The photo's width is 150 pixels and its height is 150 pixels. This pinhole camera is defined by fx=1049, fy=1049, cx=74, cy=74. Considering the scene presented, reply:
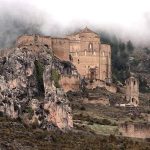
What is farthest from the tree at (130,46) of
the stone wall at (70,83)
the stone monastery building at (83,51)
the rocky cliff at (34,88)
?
the stone wall at (70,83)

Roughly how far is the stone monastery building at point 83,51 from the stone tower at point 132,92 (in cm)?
447

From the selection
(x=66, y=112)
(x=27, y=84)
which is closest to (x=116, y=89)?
(x=27, y=84)

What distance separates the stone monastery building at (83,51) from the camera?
5212 inches

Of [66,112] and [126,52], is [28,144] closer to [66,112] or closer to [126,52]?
[66,112]

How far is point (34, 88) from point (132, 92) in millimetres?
14964

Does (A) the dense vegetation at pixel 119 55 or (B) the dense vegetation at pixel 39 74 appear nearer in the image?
(B) the dense vegetation at pixel 39 74

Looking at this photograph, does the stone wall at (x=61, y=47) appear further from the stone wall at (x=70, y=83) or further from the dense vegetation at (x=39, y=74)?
the dense vegetation at (x=39, y=74)

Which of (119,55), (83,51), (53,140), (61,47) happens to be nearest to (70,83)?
(61,47)

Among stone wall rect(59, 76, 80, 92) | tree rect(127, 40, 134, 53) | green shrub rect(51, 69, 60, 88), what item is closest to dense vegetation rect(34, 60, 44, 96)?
green shrub rect(51, 69, 60, 88)

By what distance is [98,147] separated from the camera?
97375 millimetres

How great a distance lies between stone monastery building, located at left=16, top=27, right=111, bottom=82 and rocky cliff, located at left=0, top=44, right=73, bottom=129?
266 centimetres

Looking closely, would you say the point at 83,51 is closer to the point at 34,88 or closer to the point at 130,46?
the point at 34,88

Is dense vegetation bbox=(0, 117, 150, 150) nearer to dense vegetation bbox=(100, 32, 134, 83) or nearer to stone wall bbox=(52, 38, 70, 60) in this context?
stone wall bbox=(52, 38, 70, 60)

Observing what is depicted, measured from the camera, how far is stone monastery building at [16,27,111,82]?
13238 centimetres
